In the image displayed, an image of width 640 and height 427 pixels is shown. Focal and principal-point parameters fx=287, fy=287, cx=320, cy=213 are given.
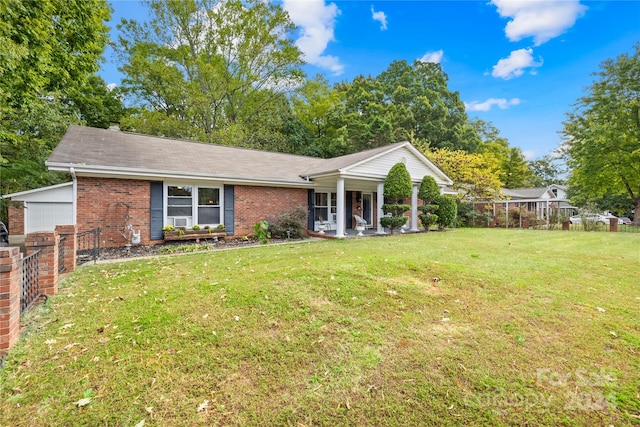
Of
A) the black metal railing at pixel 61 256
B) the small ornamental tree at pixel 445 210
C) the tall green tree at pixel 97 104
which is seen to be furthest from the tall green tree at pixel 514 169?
the black metal railing at pixel 61 256

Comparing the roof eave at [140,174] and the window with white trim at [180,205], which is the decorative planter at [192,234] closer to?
the window with white trim at [180,205]

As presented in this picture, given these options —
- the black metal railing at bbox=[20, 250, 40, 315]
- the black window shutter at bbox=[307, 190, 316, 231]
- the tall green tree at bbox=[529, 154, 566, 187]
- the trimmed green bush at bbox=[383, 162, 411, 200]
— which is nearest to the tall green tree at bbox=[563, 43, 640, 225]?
the trimmed green bush at bbox=[383, 162, 411, 200]

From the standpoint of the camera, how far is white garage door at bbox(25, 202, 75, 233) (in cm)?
866

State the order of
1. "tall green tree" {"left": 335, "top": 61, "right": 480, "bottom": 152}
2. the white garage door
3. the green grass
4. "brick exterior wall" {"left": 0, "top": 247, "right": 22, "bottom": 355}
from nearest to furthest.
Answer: the green grass
"brick exterior wall" {"left": 0, "top": 247, "right": 22, "bottom": 355}
the white garage door
"tall green tree" {"left": 335, "top": 61, "right": 480, "bottom": 152}

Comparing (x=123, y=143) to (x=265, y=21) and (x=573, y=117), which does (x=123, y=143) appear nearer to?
(x=265, y=21)

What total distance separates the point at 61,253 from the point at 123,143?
7054 millimetres

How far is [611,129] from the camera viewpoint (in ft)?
60.1

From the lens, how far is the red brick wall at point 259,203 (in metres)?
11.9

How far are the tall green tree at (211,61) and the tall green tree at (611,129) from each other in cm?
2292

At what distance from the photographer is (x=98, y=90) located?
23094 mm

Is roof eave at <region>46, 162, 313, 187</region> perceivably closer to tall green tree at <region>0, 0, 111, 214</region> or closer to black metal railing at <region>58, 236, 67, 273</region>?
tall green tree at <region>0, 0, 111, 214</region>

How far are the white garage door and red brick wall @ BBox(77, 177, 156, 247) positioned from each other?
1.56ft

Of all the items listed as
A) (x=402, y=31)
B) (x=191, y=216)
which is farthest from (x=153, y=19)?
(x=191, y=216)

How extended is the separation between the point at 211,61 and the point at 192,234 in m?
20.7
